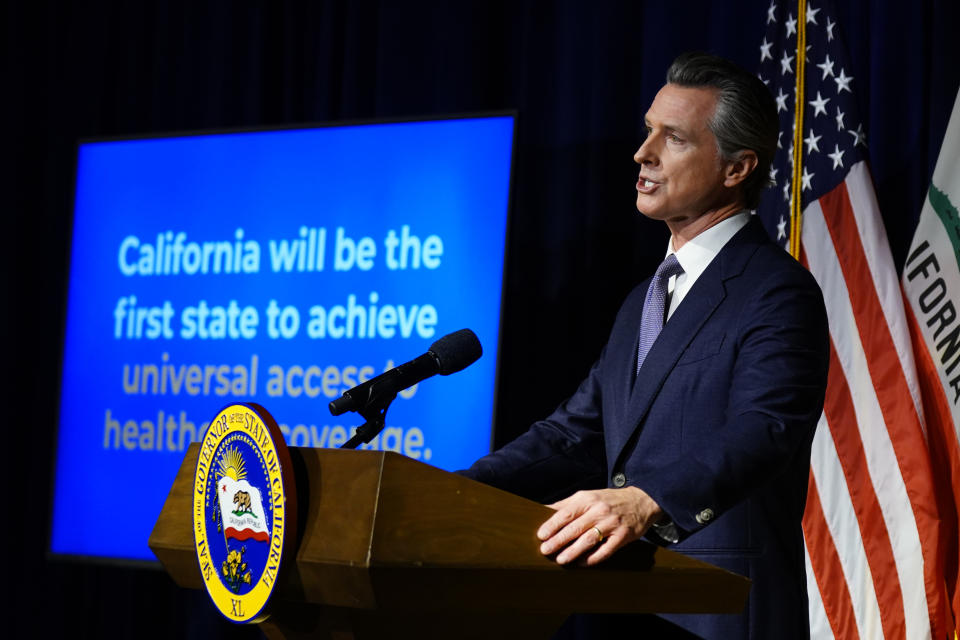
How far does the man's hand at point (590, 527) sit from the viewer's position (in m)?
1.25

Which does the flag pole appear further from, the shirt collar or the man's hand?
the man's hand

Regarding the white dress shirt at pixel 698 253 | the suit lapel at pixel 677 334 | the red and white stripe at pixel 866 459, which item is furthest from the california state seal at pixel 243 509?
the red and white stripe at pixel 866 459

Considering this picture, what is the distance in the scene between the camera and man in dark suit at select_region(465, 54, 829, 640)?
4.63 ft

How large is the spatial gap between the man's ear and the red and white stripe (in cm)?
100

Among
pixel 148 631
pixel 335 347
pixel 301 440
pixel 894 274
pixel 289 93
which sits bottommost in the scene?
pixel 148 631

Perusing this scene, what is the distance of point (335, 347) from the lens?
323cm

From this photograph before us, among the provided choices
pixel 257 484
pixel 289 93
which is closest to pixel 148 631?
pixel 289 93

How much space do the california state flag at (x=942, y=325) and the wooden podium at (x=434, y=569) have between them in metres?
1.49

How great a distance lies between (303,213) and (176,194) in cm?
47

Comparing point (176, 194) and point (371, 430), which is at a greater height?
point (176, 194)

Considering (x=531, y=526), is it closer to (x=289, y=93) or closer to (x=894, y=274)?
(x=894, y=274)

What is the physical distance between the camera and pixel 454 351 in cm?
155

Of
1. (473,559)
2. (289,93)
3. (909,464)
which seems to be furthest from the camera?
(289,93)

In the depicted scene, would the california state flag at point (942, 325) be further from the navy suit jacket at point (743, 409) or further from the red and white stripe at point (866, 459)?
the navy suit jacket at point (743, 409)
